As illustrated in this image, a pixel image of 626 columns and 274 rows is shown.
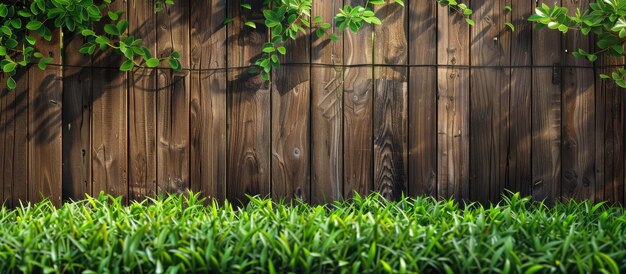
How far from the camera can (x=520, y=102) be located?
3.84 meters

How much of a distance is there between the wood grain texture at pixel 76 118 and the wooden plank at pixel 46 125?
0.10 ft

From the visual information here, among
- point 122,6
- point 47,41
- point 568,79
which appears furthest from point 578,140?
point 47,41

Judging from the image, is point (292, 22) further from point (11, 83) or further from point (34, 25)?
point (11, 83)

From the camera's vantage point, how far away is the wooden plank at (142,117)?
372 centimetres

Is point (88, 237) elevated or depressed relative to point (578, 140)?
depressed

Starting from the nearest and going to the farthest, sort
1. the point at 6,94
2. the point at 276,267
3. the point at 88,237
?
the point at 276,267 < the point at 88,237 < the point at 6,94

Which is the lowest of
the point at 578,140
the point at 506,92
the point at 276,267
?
the point at 276,267

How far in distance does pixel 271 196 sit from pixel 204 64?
0.79m

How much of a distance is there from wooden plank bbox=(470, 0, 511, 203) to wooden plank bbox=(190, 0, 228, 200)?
1352 mm

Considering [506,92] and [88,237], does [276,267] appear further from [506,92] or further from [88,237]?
[506,92]

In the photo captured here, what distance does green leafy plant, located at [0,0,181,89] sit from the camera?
3.55 metres

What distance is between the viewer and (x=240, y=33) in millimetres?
3771

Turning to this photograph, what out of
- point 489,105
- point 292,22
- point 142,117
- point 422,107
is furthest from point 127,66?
point 489,105

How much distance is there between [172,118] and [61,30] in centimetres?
74
